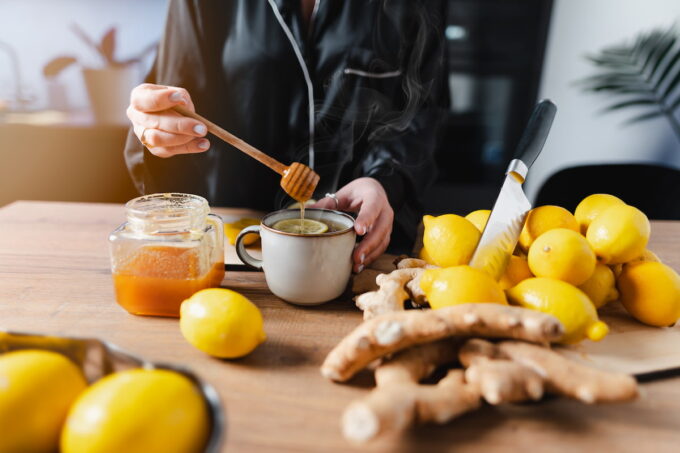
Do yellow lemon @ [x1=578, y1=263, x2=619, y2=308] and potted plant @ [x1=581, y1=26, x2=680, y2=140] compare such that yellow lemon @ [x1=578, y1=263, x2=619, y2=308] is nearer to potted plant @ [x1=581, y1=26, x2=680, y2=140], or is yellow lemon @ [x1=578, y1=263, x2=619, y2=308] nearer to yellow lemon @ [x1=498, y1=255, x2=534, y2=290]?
yellow lemon @ [x1=498, y1=255, x2=534, y2=290]

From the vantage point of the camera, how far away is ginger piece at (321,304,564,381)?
579 mm

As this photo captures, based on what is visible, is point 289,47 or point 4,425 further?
point 289,47

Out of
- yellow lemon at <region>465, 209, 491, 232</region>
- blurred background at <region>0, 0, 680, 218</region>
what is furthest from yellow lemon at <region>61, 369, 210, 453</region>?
blurred background at <region>0, 0, 680, 218</region>

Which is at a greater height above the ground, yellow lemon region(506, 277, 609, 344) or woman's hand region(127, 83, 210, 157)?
woman's hand region(127, 83, 210, 157)

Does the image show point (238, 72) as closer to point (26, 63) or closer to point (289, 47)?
point (289, 47)

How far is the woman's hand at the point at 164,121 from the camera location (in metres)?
0.89

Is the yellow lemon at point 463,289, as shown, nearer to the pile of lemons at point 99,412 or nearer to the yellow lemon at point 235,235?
the pile of lemons at point 99,412

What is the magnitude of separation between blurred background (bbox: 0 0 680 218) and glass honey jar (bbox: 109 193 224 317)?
2180 millimetres

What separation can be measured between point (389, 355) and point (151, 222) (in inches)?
17.6

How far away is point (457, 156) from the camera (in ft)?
11.0

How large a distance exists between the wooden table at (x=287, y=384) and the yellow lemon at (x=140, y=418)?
112 mm

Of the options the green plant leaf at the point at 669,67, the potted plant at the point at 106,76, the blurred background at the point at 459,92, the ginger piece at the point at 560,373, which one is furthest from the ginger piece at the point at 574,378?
the potted plant at the point at 106,76

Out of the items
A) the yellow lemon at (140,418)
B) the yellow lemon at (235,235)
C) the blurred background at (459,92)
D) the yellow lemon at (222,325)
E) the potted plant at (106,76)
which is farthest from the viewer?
the potted plant at (106,76)

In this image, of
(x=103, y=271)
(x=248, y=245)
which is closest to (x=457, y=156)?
(x=248, y=245)
